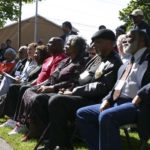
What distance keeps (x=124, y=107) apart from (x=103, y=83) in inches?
38.8

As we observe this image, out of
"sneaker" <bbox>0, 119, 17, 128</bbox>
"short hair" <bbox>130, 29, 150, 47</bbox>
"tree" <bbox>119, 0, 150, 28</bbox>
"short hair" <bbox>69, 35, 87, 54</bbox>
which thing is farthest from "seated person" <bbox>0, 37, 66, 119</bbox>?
"tree" <bbox>119, 0, 150, 28</bbox>

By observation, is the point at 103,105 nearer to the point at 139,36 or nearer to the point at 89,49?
the point at 139,36

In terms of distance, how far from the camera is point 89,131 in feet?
20.1

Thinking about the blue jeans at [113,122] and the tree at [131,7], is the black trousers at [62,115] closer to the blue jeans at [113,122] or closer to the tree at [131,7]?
the blue jeans at [113,122]

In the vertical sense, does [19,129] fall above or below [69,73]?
below

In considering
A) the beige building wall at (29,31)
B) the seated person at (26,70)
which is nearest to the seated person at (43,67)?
the seated person at (26,70)

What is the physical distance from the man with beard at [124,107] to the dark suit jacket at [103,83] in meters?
0.20

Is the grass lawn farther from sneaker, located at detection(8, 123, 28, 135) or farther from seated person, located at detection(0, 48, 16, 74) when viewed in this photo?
seated person, located at detection(0, 48, 16, 74)

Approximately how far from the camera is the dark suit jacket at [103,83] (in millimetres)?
6520

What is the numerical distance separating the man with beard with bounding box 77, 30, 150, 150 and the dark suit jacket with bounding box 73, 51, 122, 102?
20 cm

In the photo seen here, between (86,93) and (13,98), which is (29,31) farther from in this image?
(86,93)

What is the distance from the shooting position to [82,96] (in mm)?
6758

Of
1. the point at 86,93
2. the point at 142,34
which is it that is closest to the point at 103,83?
the point at 86,93

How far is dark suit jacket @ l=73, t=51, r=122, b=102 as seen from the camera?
6520mm
